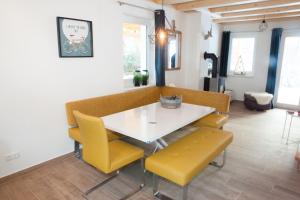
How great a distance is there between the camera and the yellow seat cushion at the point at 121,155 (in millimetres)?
1982

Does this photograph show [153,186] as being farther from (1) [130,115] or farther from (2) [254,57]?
(2) [254,57]

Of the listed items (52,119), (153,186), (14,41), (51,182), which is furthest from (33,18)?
(153,186)

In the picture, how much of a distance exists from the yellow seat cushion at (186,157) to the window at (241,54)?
444cm

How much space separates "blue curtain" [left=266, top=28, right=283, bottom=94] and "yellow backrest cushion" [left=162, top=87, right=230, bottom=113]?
10.3ft

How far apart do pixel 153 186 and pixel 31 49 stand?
208 cm

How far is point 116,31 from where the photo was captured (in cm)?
331

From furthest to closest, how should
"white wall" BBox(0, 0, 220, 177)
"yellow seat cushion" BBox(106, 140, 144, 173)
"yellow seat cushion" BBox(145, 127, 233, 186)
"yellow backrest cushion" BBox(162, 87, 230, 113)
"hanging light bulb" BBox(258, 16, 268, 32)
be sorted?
"hanging light bulb" BBox(258, 16, 268, 32)
"yellow backrest cushion" BBox(162, 87, 230, 113)
"white wall" BBox(0, 0, 220, 177)
"yellow seat cushion" BBox(106, 140, 144, 173)
"yellow seat cushion" BBox(145, 127, 233, 186)

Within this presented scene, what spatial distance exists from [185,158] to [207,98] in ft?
5.93

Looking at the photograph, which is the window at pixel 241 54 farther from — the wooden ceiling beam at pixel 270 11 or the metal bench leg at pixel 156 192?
the metal bench leg at pixel 156 192

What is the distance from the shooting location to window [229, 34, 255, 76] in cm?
611

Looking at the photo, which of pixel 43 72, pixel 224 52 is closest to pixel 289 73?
pixel 224 52

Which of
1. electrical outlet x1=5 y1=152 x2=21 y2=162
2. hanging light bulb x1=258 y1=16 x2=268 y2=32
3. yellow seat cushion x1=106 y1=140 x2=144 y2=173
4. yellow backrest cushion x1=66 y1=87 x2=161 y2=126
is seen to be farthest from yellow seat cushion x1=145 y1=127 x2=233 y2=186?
hanging light bulb x1=258 y1=16 x2=268 y2=32

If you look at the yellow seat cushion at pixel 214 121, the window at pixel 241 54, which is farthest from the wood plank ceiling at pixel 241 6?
the yellow seat cushion at pixel 214 121

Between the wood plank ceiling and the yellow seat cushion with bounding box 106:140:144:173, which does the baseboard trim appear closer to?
the yellow seat cushion with bounding box 106:140:144:173
